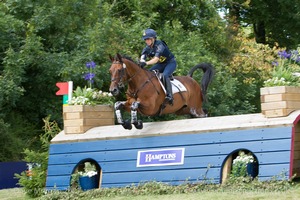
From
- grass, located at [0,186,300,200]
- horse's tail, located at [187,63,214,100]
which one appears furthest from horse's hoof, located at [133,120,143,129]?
horse's tail, located at [187,63,214,100]

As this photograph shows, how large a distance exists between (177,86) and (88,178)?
7.26 ft

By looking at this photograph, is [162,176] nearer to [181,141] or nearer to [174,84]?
[181,141]

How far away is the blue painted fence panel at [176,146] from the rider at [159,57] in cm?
123

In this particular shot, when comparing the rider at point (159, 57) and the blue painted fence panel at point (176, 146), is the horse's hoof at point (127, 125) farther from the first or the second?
the rider at point (159, 57)

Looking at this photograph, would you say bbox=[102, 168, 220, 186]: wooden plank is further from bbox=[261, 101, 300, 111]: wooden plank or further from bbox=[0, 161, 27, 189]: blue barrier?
bbox=[0, 161, 27, 189]: blue barrier

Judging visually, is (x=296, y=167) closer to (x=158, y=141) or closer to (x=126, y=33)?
(x=158, y=141)

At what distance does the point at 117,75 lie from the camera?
33.1 feet

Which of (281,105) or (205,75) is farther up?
(205,75)

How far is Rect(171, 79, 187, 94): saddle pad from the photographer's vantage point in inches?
450

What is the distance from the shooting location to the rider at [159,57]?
34.9 feet

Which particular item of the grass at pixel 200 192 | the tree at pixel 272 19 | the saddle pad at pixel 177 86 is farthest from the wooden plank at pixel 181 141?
the tree at pixel 272 19

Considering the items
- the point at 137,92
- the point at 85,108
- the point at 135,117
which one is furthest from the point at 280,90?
the point at 85,108

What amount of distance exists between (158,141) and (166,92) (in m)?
1.33

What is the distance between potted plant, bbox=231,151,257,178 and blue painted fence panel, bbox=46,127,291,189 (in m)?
0.14
